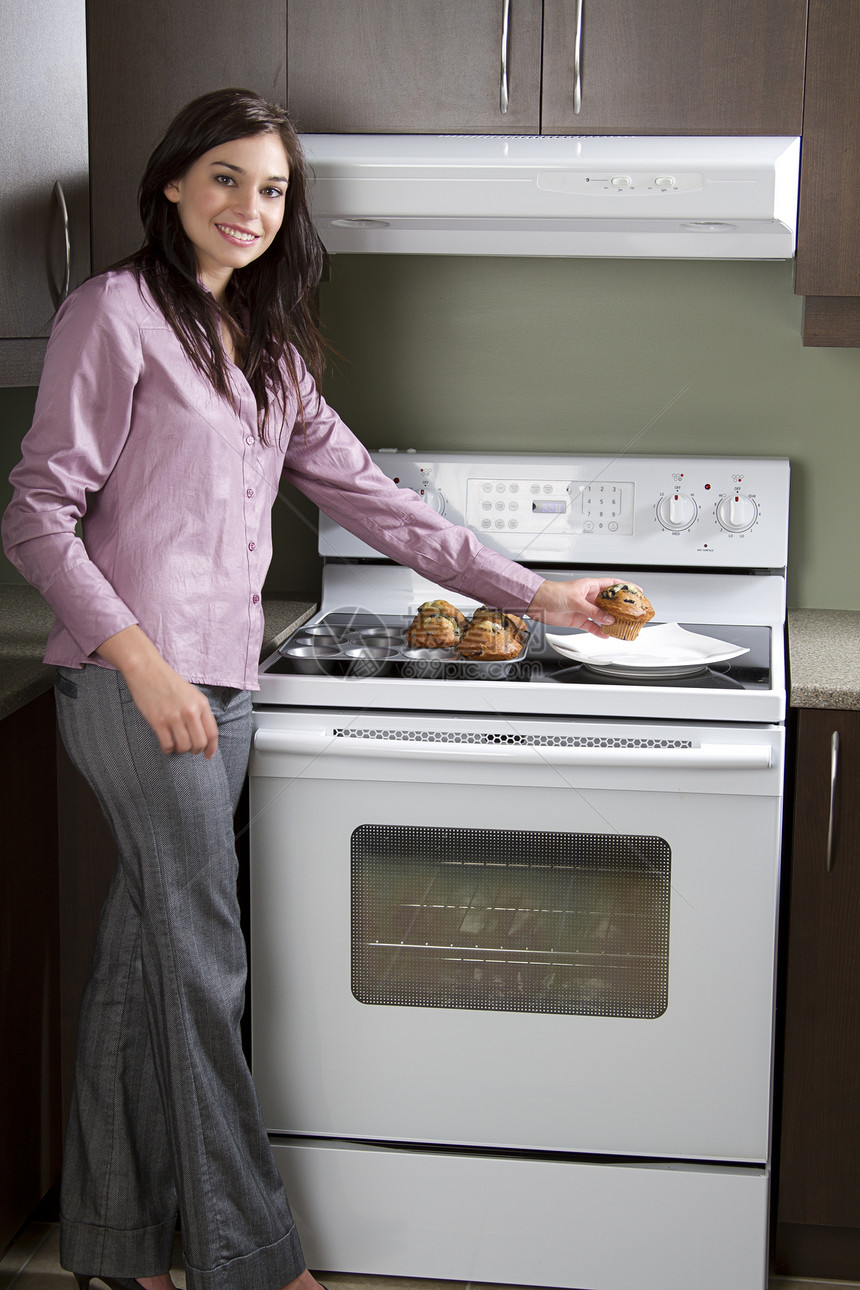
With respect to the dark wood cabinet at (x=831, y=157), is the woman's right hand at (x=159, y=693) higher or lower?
lower

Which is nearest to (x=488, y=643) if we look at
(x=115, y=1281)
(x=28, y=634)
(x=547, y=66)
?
(x=28, y=634)

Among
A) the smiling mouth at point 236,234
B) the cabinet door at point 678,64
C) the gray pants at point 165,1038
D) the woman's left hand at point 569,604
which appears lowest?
the gray pants at point 165,1038

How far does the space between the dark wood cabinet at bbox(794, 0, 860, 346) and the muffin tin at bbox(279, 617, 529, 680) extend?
701 mm

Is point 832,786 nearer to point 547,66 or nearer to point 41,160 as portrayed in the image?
point 547,66

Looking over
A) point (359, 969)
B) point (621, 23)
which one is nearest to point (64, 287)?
point (621, 23)

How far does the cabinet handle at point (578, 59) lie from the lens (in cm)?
177

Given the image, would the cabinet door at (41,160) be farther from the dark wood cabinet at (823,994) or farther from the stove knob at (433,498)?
the dark wood cabinet at (823,994)

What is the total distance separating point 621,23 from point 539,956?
4.35ft

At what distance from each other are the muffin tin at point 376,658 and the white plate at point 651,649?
3.1 inches

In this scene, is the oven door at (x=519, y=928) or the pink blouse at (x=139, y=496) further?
the oven door at (x=519, y=928)

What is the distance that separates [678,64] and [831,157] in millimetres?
258

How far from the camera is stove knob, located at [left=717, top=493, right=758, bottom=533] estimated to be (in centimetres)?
206

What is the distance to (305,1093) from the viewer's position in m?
1.73

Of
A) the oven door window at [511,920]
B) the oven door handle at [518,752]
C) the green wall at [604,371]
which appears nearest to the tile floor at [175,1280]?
the oven door window at [511,920]
